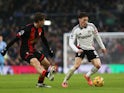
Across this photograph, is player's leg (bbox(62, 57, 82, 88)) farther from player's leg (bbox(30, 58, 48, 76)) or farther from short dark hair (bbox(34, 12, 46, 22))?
short dark hair (bbox(34, 12, 46, 22))

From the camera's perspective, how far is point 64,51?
35281 mm

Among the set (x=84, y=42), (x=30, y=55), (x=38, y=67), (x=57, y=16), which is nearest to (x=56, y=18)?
(x=57, y=16)

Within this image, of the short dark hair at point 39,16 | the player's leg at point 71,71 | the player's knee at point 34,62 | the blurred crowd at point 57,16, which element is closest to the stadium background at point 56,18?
the blurred crowd at point 57,16

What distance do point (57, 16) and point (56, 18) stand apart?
160mm

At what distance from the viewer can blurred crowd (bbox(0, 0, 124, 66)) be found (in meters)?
36.0

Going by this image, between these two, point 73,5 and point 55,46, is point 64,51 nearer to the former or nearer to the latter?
point 55,46

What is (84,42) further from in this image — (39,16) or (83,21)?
(39,16)

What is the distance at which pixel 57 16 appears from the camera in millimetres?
36844

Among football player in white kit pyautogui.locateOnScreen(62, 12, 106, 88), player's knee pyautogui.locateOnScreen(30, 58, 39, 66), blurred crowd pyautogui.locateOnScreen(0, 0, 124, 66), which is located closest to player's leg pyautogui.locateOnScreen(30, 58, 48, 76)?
player's knee pyautogui.locateOnScreen(30, 58, 39, 66)

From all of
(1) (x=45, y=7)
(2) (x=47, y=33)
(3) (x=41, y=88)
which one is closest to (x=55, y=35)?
(2) (x=47, y=33)

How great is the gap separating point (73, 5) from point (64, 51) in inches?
206

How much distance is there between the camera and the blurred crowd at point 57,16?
3597cm

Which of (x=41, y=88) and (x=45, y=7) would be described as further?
(x=45, y=7)

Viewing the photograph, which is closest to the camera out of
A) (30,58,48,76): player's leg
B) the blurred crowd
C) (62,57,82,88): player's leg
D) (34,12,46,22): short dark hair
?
(30,58,48,76): player's leg
